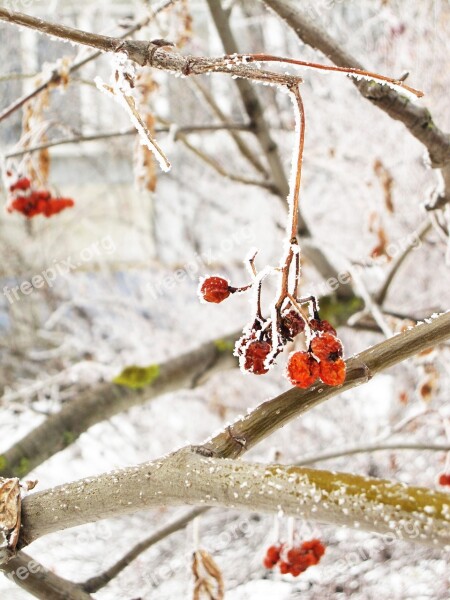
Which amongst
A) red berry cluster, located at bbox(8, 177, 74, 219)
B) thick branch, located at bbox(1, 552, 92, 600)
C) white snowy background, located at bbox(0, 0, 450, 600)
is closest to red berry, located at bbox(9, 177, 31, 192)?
red berry cluster, located at bbox(8, 177, 74, 219)

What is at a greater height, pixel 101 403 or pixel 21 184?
pixel 21 184

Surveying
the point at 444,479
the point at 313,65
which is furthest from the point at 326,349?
the point at 444,479

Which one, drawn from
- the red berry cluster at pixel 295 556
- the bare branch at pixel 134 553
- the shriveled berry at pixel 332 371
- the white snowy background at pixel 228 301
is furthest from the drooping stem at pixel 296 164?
the white snowy background at pixel 228 301

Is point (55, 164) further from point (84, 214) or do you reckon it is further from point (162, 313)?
point (162, 313)

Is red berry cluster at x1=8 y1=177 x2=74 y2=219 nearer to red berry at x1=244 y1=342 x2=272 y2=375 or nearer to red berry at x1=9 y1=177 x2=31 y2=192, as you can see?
red berry at x1=9 y1=177 x2=31 y2=192

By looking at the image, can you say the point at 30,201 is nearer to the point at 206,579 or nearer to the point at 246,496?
the point at 206,579

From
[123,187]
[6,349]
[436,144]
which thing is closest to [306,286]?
[6,349]
